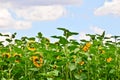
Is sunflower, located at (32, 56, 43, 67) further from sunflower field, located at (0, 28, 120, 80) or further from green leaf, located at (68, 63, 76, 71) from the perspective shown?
green leaf, located at (68, 63, 76, 71)

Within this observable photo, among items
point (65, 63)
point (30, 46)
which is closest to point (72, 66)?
point (65, 63)

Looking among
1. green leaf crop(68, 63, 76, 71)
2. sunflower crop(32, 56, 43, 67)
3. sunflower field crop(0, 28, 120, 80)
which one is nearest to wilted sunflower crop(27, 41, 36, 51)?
sunflower field crop(0, 28, 120, 80)

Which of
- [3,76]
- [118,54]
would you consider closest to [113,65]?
[118,54]

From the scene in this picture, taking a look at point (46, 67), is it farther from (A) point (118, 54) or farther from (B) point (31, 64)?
(A) point (118, 54)

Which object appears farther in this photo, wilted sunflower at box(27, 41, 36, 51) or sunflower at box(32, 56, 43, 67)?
wilted sunflower at box(27, 41, 36, 51)

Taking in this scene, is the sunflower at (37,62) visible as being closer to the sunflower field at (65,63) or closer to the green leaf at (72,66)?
the sunflower field at (65,63)

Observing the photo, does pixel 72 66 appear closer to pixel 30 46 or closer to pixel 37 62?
pixel 37 62

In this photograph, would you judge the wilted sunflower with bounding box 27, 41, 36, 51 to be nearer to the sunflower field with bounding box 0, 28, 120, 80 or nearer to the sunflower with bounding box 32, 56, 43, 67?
the sunflower field with bounding box 0, 28, 120, 80

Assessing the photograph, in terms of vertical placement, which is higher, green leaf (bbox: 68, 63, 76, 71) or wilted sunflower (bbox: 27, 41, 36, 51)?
wilted sunflower (bbox: 27, 41, 36, 51)

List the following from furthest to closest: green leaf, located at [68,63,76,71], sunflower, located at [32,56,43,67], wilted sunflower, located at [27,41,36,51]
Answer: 1. wilted sunflower, located at [27,41,36,51]
2. sunflower, located at [32,56,43,67]
3. green leaf, located at [68,63,76,71]

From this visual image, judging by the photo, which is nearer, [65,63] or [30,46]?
[65,63]

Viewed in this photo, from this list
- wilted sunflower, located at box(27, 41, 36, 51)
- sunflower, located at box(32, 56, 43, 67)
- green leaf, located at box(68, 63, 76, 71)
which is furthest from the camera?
wilted sunflower, located at box(27, 41, 36, 51)

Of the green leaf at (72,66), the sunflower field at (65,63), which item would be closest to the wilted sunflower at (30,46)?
the sunflower field at (65,63)

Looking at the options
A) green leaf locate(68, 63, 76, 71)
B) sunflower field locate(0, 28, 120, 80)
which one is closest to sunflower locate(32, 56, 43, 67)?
sunflower field locate(0, 28, 120, 80)
